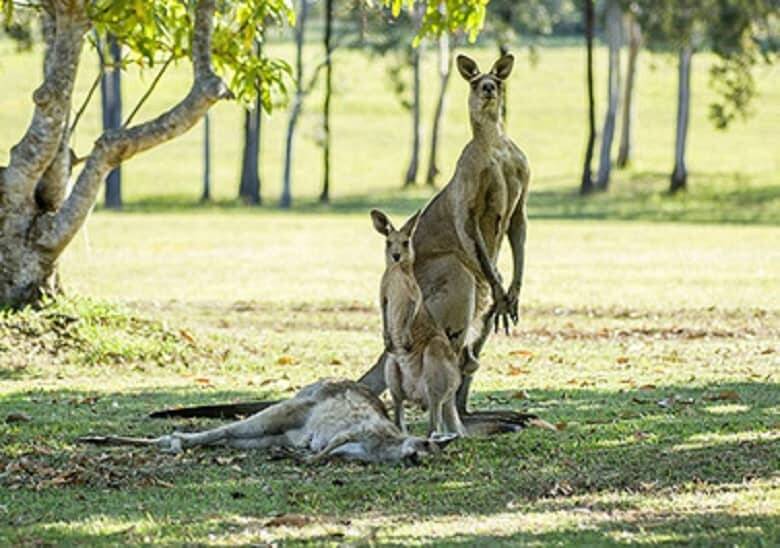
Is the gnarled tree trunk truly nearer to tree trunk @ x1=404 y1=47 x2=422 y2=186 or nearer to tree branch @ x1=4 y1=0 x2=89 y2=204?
tree branch @ x1=4 y1=0 x2=89 y2=204

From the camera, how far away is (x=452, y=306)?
36.1 ft

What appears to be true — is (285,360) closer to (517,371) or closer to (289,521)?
(517,371)

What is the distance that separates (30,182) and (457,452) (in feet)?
24.3

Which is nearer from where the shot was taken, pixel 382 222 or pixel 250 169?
pixel 382 222

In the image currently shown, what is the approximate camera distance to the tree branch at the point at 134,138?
16.1 metres

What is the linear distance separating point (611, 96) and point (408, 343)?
51.9 metres

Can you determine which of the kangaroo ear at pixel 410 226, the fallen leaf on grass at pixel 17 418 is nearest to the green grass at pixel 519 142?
the fallen leaf on grass at pixel 17 418

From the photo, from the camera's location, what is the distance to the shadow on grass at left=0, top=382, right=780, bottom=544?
8.58 meters

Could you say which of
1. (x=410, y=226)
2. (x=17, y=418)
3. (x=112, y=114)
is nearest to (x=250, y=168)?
(x=112, y=114)

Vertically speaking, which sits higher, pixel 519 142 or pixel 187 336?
pixel 187 336

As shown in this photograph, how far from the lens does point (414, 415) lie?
40.2ft

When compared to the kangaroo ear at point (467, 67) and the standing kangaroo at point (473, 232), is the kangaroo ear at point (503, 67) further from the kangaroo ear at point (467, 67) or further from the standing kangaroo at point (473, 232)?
the kangaroo ear at point (467, 67)

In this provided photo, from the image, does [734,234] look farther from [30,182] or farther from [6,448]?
[6,448]

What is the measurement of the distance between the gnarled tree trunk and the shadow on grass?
14.3 feet
